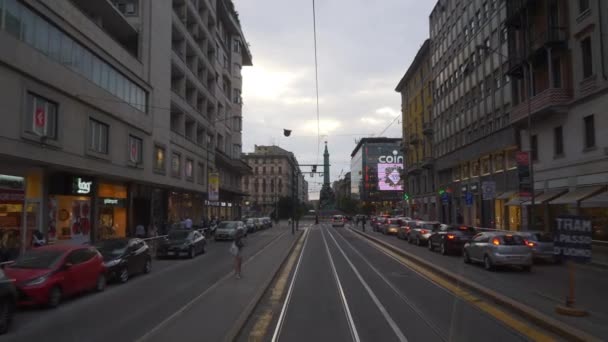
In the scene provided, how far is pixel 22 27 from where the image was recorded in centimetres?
1853

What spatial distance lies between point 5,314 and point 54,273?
2.52 m

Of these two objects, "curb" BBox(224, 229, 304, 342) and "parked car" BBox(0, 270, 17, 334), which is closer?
"curb" BBox(224, 229, 304, 342)

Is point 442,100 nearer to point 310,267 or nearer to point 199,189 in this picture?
point 199,189

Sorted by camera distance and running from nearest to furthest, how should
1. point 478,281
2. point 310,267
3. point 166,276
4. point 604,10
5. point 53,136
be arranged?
point 478,281, point 166,276, point 310,267, point 53,136, point 604,10

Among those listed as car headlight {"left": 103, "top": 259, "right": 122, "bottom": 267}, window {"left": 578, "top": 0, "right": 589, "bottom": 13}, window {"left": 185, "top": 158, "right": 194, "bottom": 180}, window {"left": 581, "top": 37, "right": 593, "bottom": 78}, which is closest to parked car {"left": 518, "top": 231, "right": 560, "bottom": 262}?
window {"left": 581, "top": 37, "right": 593, "bottom": 78}

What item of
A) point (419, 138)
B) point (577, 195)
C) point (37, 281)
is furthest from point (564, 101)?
point (419, 138)

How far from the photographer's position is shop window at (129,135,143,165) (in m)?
29.9

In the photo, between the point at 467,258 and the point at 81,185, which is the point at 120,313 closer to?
the point at 467,258

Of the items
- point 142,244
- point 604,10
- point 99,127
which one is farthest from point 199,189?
point 604,10

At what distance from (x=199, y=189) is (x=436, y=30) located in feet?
107

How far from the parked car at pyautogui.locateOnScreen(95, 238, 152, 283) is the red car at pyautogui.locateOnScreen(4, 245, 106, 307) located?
4.28 ft

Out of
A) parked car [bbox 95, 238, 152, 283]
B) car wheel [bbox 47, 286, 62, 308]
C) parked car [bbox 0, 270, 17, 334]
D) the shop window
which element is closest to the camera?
parked car [bbox 0, 270, 17, 334]

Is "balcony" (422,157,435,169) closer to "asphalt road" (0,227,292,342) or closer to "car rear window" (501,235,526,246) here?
"car rear window" (501,235,526,246)

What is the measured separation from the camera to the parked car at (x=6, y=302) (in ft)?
29.7
